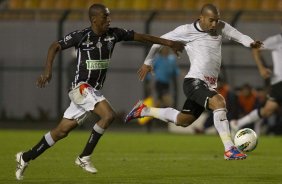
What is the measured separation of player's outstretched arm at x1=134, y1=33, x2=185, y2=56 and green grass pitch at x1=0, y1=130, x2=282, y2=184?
5.28 feet

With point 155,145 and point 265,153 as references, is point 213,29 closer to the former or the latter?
point 265,153

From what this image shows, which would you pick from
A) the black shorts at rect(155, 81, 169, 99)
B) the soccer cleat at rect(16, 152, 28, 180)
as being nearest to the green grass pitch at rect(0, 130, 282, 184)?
the soccer cleat at rect(16, 152, 28, 180)

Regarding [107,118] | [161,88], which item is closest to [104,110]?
[107,118]

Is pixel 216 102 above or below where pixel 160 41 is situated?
below

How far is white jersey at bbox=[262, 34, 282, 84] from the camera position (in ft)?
54.1

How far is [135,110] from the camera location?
529 inches

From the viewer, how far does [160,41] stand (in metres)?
11.4

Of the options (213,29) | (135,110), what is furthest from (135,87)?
(213,29)

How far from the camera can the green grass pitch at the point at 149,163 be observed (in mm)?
10758

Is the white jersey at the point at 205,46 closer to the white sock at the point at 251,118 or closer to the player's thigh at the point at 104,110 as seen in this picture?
the player's thigh at the point at 104,110

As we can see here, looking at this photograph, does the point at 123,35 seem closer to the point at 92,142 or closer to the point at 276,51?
the point at 92,142

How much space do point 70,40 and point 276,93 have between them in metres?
6.75

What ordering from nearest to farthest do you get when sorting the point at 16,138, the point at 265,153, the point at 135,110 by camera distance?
the point at 135,110 → the point at 265,153 → the point at 16,138

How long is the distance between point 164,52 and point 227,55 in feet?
6.02
